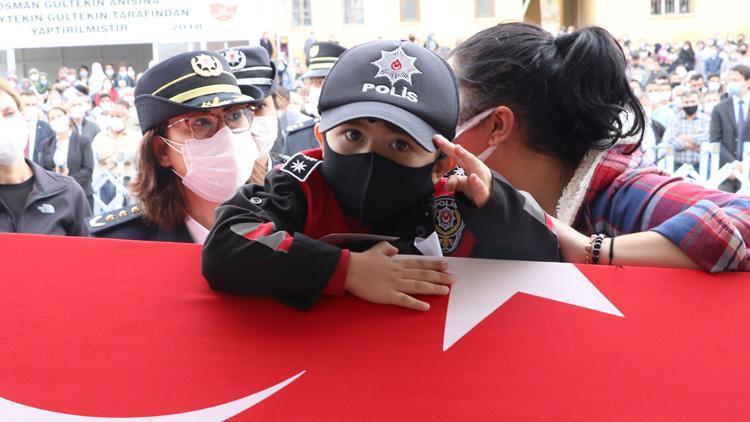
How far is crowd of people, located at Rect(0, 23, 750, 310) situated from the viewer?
168 cm

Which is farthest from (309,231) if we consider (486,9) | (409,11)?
(409,11)

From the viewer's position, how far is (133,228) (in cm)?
275

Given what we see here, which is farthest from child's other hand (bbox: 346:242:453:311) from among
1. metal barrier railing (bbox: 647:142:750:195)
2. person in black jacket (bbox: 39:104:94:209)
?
metal barrier railing (bbox: 647:142:750:195)

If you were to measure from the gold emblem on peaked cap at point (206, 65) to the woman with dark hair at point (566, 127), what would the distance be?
1023mm

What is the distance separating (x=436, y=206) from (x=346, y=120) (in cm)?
38

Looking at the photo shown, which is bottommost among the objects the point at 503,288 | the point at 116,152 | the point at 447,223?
the point at 116,152

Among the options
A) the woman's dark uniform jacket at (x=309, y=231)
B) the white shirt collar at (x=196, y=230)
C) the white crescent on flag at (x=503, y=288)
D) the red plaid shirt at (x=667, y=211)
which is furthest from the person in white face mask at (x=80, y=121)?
the white crescent on flag at (x=503, y=288)

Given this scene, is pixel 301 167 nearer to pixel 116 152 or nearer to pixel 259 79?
pixel 259 79

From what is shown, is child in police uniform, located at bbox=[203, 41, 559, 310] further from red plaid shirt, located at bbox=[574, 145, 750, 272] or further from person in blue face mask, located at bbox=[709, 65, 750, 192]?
person in blue face mask, located at bbox=[709, 65, 750, 192]

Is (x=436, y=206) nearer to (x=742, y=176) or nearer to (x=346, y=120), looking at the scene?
(x=346, y=120)

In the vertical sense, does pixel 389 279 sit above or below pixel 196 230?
above

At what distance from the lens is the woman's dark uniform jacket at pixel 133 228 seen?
2.70 m

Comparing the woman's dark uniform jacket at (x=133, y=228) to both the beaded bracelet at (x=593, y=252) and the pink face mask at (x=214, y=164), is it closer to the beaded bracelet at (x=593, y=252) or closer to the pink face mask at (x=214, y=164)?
the pink face mask at (x=214, y=164)

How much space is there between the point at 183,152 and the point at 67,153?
8.00 m
